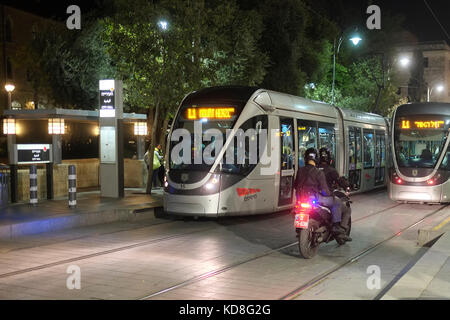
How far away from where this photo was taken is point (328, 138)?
17.6 m

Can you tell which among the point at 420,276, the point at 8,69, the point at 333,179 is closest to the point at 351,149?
the point at 333,179

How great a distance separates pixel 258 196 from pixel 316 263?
4.50 m

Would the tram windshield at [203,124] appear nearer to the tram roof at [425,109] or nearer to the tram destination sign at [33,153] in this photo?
the tram destination sign at [33,153]

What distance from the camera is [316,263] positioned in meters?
9.10

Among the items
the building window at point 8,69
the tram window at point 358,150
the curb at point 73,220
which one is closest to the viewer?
the curb at point 73,220

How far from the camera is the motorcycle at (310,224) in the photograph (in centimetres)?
920

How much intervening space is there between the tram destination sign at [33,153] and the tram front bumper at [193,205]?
4.80 m

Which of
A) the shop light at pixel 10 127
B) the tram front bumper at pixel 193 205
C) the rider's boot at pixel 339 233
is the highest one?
the shop light at pixel 10 127

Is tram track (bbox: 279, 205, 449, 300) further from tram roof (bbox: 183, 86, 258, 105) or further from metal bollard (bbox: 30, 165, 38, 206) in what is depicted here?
metal bollard (bbox: 30, 165, 38, 206)

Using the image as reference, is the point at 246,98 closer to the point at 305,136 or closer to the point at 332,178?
the point at 305,136

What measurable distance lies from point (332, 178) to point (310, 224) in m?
1.05

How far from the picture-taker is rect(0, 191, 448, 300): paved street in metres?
7.19

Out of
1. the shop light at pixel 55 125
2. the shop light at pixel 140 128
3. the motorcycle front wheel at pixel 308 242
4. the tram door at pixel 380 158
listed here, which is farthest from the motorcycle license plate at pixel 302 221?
the shop light at pixel 140 128

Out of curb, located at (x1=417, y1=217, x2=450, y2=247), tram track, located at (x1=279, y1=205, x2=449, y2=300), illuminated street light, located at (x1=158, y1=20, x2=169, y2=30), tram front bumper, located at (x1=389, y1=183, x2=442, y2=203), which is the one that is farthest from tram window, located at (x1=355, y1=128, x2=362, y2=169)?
curb, located at (x1=417, y1=217, x2=450, y2=247)
